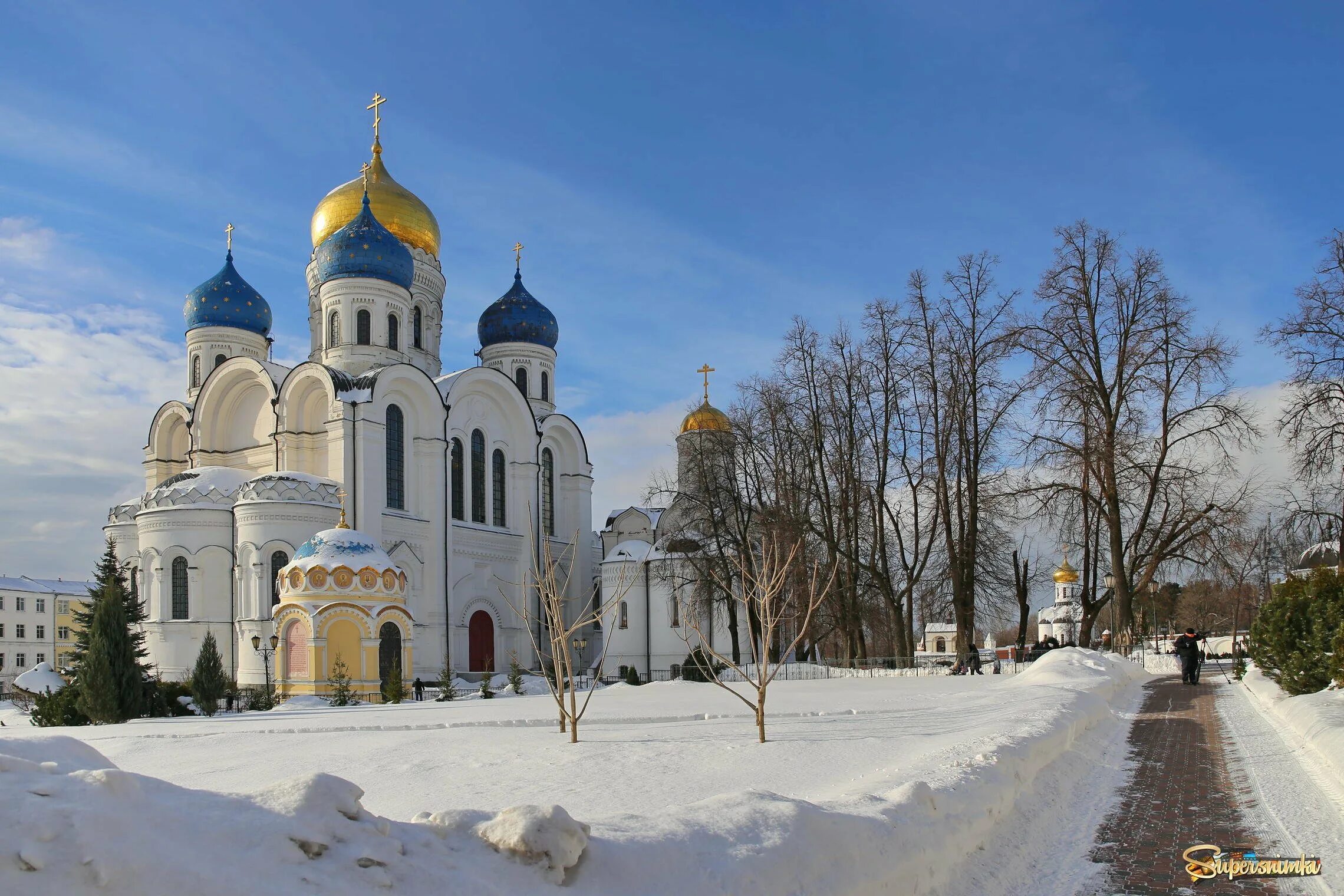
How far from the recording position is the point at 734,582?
104 ft

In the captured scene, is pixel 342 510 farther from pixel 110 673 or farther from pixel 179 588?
pixel 110 673

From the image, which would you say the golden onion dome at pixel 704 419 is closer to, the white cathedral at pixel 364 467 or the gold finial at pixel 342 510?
the white cathedral at pixel 364 467

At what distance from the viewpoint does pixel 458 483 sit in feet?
127

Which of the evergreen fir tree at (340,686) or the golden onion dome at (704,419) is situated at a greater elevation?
the golden onion dome at (704,419)

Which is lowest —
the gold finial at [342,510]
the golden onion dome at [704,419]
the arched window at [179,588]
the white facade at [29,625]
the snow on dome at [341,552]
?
the white facade at [29,625]

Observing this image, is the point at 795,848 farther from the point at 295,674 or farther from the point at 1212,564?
the point at 295,674

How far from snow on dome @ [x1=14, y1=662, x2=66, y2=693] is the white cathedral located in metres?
5.88

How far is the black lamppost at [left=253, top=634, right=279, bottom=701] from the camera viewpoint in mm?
29031

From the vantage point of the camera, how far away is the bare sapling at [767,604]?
1161 cm

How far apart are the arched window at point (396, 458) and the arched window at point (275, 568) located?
13.4ft

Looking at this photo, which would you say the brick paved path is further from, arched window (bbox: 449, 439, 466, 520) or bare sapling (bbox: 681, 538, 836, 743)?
arched window (bbox: 449, 439, 466, 520)

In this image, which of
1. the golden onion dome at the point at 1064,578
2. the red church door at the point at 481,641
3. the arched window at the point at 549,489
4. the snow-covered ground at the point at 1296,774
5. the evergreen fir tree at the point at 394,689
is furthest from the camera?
the golden onion dome at the point at 1064,578

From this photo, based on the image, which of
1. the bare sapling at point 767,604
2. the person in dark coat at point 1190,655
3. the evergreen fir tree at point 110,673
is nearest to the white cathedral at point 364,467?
the bare sapling at point 767,604

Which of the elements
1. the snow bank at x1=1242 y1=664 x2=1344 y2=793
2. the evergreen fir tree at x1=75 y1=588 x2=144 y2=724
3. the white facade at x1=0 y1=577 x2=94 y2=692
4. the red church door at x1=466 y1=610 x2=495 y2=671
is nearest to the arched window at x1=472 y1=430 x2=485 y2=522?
the red church door at x1=466 y1=610 x2=495 y2=671
